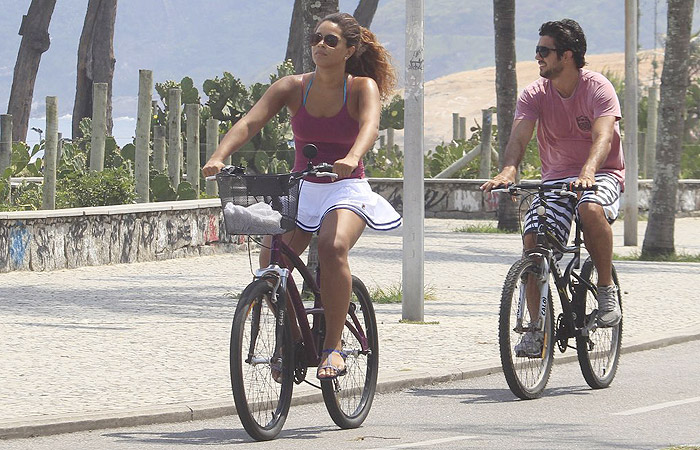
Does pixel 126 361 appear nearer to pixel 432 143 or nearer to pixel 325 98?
pixel 325 98

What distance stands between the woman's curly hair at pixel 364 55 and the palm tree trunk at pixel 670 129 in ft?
40.1

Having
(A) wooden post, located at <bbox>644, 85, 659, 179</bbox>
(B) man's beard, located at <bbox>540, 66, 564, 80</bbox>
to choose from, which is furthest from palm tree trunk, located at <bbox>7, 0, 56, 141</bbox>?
(B) man's beard, located at <bbox>540, 66, 564, 80</bbox>

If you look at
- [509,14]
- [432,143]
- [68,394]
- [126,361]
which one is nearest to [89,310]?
[126,361]

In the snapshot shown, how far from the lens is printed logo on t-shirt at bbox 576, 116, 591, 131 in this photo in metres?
9.28

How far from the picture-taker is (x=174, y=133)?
22203 millimetres

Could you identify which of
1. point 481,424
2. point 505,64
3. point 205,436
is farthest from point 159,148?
point 205,436

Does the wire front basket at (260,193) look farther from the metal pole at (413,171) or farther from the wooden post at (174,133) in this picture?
the wooden post at (174,133)

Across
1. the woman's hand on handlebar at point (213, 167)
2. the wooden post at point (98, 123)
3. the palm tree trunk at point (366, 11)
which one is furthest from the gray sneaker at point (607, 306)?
the palm tree trunk at point (366, 11)

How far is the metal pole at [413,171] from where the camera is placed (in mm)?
12562

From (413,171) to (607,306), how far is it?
3.30 meters

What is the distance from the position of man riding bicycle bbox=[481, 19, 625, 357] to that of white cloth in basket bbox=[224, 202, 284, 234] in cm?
200

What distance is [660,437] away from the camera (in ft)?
26.1

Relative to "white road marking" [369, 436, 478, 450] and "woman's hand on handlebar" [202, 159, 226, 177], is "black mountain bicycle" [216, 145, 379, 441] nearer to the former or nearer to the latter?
"woman's hand on handlebar" [202, 159, 226, 177]

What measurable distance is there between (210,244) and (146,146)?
152 centimetres
